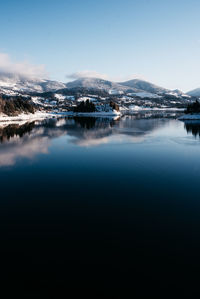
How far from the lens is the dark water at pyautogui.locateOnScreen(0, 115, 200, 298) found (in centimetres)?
714

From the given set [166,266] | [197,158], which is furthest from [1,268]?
[197,158]

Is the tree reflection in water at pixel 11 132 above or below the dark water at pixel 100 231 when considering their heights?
above

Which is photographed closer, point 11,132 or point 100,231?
point 100,231

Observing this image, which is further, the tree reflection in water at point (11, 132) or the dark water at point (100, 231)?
the tree reflection in water at point (11, 132)

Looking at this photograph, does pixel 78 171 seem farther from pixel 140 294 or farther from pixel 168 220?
pixel 140 294

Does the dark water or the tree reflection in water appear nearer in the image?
the dark water

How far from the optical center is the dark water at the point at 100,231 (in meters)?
7.14

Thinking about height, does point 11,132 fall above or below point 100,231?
above

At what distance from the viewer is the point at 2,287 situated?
698cm

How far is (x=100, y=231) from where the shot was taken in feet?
33.0

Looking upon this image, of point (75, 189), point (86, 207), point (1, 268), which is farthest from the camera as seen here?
point (75, 189)

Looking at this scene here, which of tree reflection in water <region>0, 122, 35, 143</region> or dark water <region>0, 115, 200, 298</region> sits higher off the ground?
tree reflection in water <region>0, 122, 35, 143</region>

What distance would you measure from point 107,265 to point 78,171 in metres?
12.8

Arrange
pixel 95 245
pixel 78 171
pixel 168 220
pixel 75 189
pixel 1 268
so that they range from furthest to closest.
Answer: pixel 78 171 < pixel 75 189 < pixel 168 220 < pixel 95 245 < pixel 1 268
